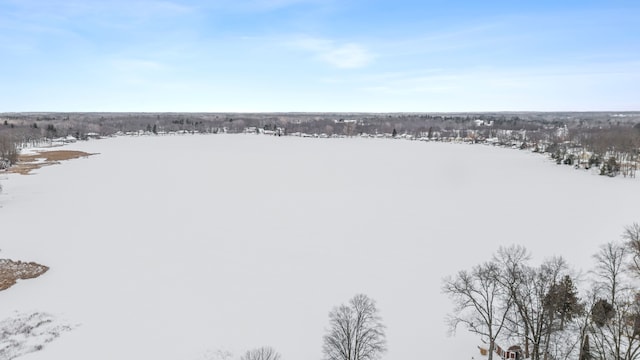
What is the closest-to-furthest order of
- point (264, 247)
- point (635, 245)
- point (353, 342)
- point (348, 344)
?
1. point (348, 344)
2. point (353, 342)
3. point (635, 245)
4. point (264, 247)

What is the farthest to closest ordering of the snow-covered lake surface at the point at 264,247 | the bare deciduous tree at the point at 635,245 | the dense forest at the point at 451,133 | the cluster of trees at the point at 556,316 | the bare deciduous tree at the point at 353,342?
the dense forest at the point at 451,133 < the snow-covered lake surface at the point at 264,247 < the bare deciduous tree at the point at 635,245 < the bare deciduous tree at the point at 353,342 < the cluster of trees at the point at 556,316

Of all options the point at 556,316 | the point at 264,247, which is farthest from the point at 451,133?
the point at 556,316

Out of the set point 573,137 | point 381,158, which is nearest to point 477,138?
point 573,137

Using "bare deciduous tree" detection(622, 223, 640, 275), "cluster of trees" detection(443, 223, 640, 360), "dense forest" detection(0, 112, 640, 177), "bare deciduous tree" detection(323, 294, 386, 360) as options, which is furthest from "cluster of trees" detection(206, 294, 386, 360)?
"dense forest" detection(0, 112, 640, 177)

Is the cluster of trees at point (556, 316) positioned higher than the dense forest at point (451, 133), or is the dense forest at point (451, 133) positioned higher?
the dense forest at point (451, 133)

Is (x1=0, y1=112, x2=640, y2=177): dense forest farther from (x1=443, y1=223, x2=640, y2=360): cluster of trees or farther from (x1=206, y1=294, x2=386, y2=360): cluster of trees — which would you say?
(x1=206, y1=294, x2=386, y2=360): cluster of trees

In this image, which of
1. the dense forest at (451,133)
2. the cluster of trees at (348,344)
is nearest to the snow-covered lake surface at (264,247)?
the cluster of trees at (348,344)

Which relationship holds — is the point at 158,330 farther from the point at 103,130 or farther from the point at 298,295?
the point at 103,130

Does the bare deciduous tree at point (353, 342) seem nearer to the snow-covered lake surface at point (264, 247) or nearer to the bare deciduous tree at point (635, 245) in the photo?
the snow-covered lake surface at point (264, 247)

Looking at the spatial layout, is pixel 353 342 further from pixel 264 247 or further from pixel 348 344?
pixel 264 247
